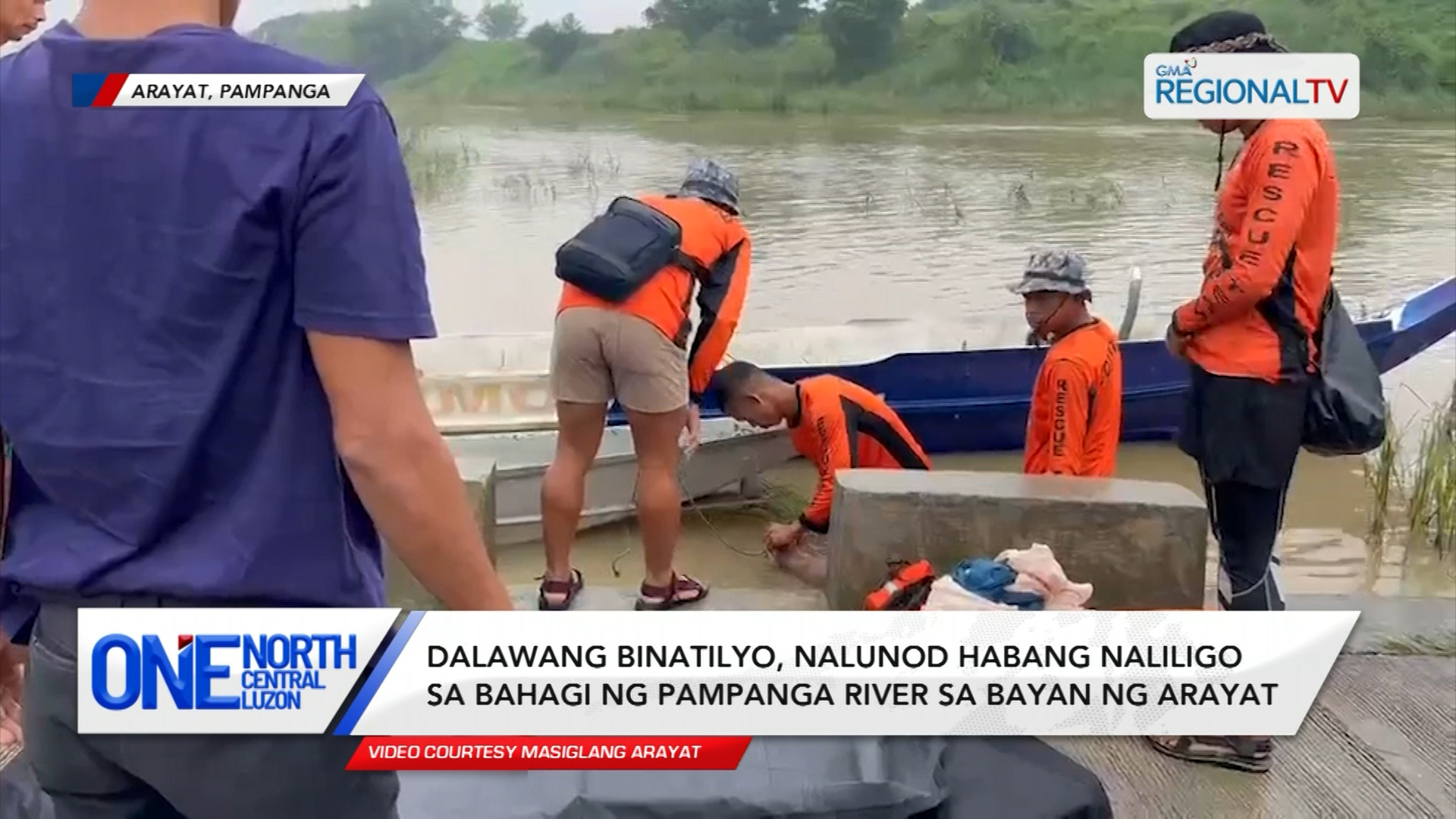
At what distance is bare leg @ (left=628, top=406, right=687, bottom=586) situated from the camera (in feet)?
8.09

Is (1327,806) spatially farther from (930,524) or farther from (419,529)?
(419,529)

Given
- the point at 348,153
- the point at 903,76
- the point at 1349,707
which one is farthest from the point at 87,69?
the point at 1349,707

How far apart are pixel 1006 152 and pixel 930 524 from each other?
25.9 inches

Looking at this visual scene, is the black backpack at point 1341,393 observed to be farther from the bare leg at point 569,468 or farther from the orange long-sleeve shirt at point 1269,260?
the bare leg at point 569,468

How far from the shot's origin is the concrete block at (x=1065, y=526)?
7.62 ft

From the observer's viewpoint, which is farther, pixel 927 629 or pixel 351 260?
pixel 927 629

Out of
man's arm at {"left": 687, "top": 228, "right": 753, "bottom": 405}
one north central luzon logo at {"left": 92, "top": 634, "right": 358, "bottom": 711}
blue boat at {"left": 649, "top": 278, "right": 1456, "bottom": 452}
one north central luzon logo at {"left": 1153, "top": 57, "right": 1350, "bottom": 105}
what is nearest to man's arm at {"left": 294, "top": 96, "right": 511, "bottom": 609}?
one north central luzon logo at {"left": 92, "top": 634, "right": 358, "bottom": 711}

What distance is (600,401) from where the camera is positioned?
2414 mm

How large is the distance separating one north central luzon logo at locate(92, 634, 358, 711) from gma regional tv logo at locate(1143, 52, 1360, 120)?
132 cm

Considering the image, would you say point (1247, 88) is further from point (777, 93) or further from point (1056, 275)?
point (777, 93)

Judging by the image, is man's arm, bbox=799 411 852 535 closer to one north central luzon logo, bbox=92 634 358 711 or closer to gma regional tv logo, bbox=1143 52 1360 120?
gma regional tv logo, bbox=1143 52 1360 120

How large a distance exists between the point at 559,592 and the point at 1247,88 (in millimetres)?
1475

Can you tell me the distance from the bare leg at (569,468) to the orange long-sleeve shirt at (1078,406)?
0.78 metres
